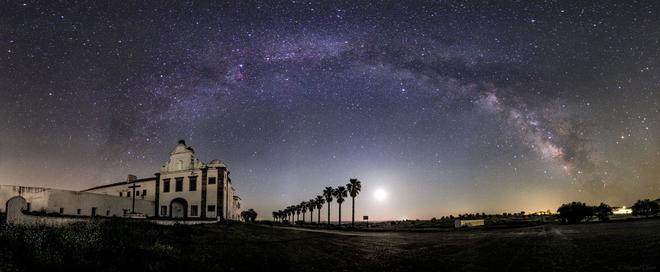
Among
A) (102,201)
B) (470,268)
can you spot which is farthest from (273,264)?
(102,201)

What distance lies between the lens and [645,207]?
99.1 meters

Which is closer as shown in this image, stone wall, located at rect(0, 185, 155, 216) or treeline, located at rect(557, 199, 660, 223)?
stone wall, located at rect(0, 185, 155, 216)

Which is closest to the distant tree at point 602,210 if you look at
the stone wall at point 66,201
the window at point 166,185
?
the window at point 166,185

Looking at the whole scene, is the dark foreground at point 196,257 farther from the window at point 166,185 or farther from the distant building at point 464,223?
the distant building at point 464,223

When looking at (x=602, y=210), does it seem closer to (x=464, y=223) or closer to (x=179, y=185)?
(x=464, y=223)

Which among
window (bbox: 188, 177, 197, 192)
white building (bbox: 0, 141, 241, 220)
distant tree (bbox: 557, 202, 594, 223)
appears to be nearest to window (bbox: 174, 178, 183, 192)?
white building (bbox: 0, 141, 241, 220)

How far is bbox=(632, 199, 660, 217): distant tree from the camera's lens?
321 ft

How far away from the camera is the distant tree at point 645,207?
321 ft

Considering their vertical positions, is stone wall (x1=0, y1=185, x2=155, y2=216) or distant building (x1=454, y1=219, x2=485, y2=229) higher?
stone wall (x1=0, y1=185, x2=155, y2=216)

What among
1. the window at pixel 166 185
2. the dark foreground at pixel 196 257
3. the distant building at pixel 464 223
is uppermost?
the window at pixel 166 185

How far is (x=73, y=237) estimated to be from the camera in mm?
13258

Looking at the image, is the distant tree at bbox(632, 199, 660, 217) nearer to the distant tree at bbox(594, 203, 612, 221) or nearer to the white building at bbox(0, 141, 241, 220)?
the distant tree at bbox(594, 203, 612, 221)

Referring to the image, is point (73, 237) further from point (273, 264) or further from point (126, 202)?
point (126, 202)

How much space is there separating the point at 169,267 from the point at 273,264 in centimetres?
483
